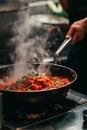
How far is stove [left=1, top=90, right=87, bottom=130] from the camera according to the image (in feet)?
5.75

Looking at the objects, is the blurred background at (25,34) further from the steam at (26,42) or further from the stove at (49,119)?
the stove at (49,119)

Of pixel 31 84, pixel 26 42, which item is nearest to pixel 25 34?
pixel 26 42

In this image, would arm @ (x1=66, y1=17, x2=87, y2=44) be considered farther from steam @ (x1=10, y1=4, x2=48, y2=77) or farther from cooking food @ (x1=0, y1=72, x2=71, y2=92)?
steam @ (x1=10, y1=4, x2=48, y2=77)

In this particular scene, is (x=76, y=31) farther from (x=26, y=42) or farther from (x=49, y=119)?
(x=26, y=42)

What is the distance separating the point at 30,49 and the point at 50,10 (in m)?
1.40

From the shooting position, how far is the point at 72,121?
1.83 meters

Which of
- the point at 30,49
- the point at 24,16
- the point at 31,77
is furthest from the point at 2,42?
the point at 31,77

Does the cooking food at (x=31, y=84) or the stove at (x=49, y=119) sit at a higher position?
the cooking food at (x=31, y=84)

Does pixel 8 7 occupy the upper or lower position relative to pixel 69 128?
upper

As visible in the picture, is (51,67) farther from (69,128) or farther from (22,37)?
(22,37)

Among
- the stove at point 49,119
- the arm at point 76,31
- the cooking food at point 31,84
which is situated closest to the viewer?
the stove at point 49,119

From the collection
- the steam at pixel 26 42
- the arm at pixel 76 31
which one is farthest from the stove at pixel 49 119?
the steam at pixel 26 42

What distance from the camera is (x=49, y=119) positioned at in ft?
5.99

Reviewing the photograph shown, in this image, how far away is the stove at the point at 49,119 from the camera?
175 centimetres
